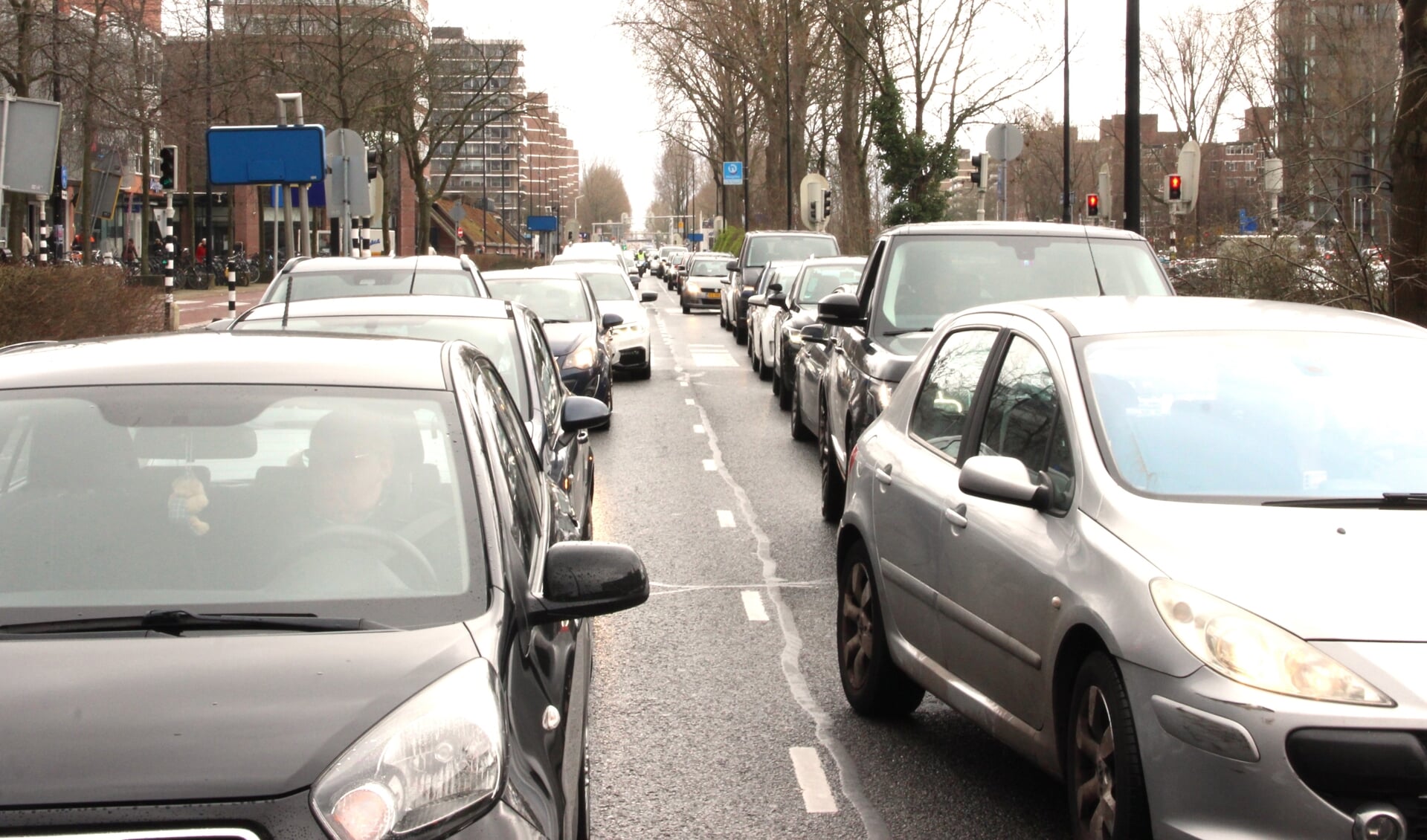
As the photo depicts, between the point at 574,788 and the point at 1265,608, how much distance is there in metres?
1.60

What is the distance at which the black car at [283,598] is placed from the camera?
108 inches

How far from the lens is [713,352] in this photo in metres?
28.8

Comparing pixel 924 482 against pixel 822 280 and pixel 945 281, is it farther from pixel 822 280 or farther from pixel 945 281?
pixel 822 280

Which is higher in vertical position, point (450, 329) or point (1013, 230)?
point (1013, 230)

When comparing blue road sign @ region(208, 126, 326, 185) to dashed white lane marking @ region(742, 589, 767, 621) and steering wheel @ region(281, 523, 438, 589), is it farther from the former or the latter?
steering wheel @ region(281, 523, 438, 589)

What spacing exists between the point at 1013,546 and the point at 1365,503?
0.94m

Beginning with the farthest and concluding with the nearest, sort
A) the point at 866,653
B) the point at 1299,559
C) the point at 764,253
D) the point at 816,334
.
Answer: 1. the point at 764,253
2. the point at 816,334
3. the point at 866,653
4. the point at 1299,559

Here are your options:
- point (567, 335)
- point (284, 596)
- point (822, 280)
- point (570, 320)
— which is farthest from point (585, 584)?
point (822, 280)

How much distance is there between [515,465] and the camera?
14.0ft

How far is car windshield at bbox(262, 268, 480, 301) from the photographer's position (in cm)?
1232

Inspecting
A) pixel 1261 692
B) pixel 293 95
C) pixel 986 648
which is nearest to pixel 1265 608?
pixel 1261 692

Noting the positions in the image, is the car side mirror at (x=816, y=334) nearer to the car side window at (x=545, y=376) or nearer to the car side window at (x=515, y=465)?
the car side window at (x=545, y=376)

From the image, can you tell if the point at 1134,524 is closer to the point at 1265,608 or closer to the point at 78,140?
the point at 1265,608

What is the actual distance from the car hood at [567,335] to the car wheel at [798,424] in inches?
76.1
